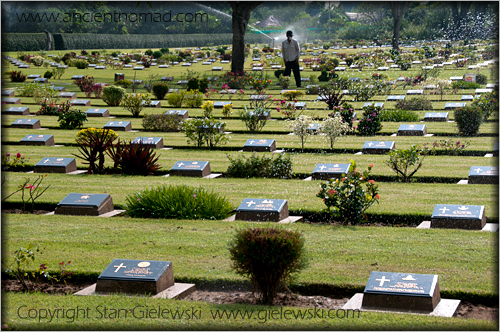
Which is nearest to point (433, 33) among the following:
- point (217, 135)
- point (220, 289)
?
point (217, 135)

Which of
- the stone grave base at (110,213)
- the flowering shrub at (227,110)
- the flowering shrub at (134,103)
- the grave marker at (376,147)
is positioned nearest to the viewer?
the stone grave base at (110,213)

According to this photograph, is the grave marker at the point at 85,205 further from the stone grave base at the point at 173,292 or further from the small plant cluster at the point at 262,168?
the stone grave base at the point at 173,292

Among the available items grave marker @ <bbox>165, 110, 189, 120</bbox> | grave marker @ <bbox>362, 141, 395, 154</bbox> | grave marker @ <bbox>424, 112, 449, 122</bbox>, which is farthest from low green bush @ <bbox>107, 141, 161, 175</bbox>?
grave marker @ <bbox>424, 112, 449, 122</bbox>

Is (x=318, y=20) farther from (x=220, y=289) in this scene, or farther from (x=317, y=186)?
(x=220, y=289)

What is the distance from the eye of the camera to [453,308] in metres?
5.98

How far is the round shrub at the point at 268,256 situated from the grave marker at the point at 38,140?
40.1 ft

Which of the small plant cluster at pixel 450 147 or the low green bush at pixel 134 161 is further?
the small plant cluster at pixel 450 147

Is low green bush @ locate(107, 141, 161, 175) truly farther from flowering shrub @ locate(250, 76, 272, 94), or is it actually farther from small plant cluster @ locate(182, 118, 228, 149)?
flowering shrub @ locate(250, 76, 272, 94)

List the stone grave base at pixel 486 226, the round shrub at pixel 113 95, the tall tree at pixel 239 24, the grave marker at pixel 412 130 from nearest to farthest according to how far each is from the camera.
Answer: the stone grave base at pixel 486 226 < the grave marker at pixel 412 130 < the round shrub at pixel 113 95 < the tall tree at pixel 239 24

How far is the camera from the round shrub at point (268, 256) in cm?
591

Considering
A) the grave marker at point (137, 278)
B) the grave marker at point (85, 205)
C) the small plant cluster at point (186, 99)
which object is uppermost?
the small plant cluster at point (186, 99)

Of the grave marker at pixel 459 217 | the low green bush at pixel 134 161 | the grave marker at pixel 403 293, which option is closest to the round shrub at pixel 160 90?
the low green bush at pixel 134 161

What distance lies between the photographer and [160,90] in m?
27.0

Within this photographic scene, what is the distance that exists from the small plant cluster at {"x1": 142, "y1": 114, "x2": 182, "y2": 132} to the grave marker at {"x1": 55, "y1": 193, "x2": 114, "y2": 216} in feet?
29.4
